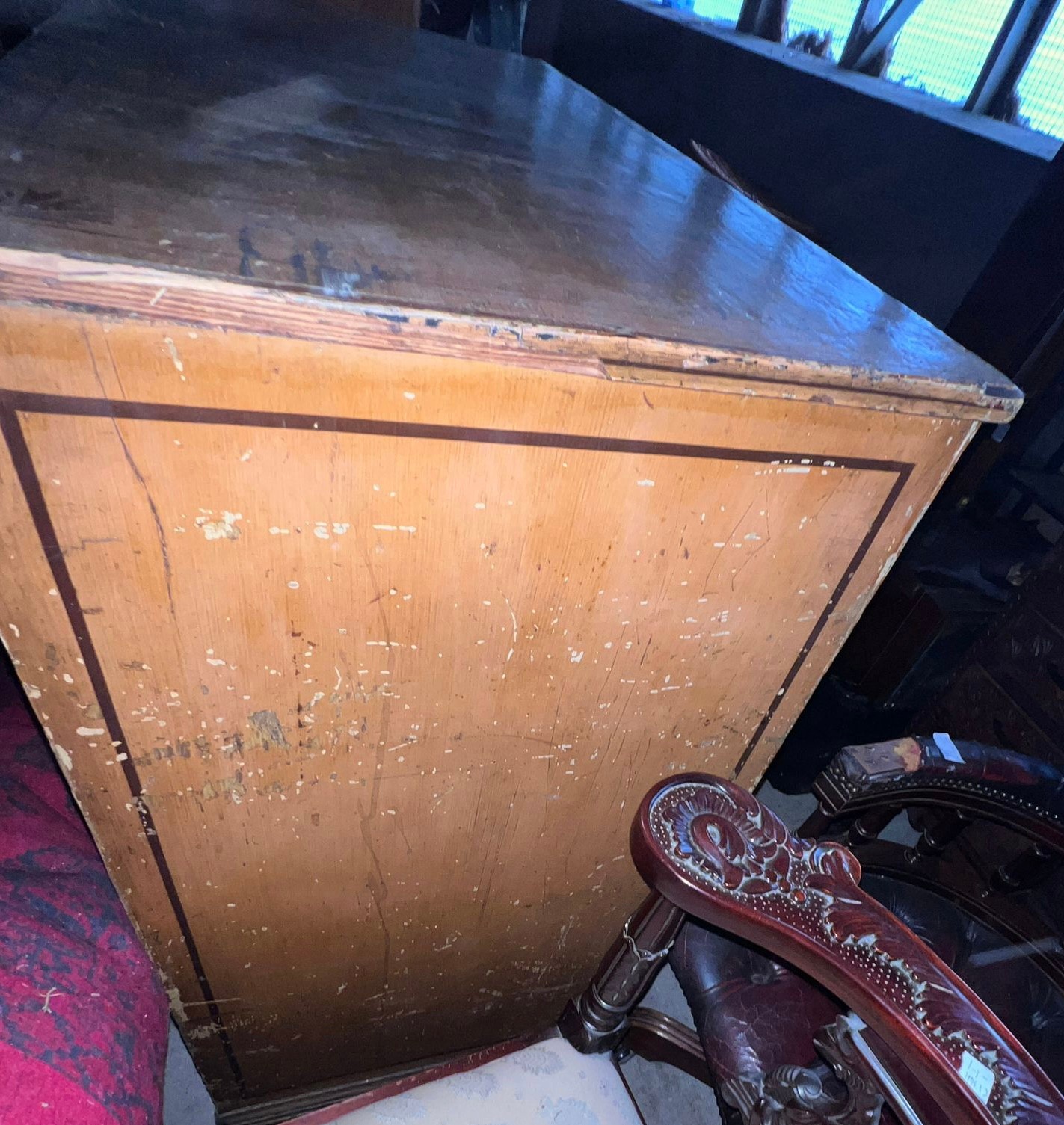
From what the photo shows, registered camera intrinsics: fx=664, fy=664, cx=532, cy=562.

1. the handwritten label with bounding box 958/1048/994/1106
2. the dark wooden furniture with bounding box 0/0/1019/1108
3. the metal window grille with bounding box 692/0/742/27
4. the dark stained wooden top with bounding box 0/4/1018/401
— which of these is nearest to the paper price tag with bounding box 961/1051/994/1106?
the handwritten label with bounding box 958/1048/994/1106

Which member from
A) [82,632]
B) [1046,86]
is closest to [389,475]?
[82,632]

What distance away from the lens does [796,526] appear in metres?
0.63

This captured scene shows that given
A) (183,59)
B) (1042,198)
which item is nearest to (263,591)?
(183,59)

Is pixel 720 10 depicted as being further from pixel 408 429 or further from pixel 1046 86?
Result: pixel 408 429

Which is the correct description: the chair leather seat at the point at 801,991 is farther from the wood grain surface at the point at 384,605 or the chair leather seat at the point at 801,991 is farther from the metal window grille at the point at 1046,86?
the metal window grille at the point at 1046,86

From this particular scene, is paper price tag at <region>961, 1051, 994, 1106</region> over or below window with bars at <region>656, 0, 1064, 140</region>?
below

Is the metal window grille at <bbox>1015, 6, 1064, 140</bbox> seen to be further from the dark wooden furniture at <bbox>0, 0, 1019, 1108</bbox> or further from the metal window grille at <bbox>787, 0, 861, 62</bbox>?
the dark wooden furniture at <bbox>0, 0, 1019, 1108</bbox>

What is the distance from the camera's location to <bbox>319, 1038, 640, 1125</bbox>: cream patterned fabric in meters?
0.72

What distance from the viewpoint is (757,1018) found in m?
0.81

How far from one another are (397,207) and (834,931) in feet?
2.28

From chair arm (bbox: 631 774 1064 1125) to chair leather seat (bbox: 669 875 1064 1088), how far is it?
331 mm

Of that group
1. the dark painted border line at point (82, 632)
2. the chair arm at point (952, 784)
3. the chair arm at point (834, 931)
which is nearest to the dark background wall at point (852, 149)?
the chair arm at point (952, 784)

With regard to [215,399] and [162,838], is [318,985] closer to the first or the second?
[162,838]

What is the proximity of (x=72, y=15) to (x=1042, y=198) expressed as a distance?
6.06 ft
